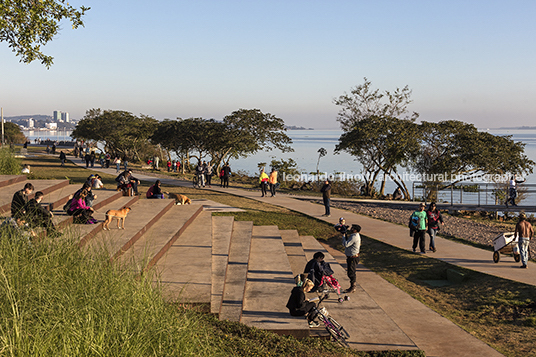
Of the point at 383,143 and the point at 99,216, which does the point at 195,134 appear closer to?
the point at 383,143

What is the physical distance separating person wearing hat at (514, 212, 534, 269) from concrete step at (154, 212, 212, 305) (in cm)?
823

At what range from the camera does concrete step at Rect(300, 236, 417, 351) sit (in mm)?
6930

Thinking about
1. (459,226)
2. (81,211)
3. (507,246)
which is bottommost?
(459,226)

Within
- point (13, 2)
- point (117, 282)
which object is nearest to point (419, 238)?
point (117, 282)

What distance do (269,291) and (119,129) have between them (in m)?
49.7

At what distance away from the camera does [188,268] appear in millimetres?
8227

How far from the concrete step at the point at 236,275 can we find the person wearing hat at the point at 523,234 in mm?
7314

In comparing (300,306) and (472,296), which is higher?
(300,306)

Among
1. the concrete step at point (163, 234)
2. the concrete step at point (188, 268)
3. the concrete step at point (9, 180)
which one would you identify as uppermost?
the concrete step at point (9, 180)

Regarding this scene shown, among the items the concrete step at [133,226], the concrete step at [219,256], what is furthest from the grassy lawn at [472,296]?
the concrete step at [133,226]

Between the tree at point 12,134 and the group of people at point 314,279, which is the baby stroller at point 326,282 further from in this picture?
the tree at point 12,134

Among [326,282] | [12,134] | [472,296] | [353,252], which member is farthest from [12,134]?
[472,296]

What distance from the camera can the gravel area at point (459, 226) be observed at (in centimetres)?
1573

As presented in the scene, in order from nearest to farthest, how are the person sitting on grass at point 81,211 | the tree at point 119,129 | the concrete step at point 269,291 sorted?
the concrete step at point 269,291 → the person sitting on grass at point 81,211 → the tree at point 119,129
